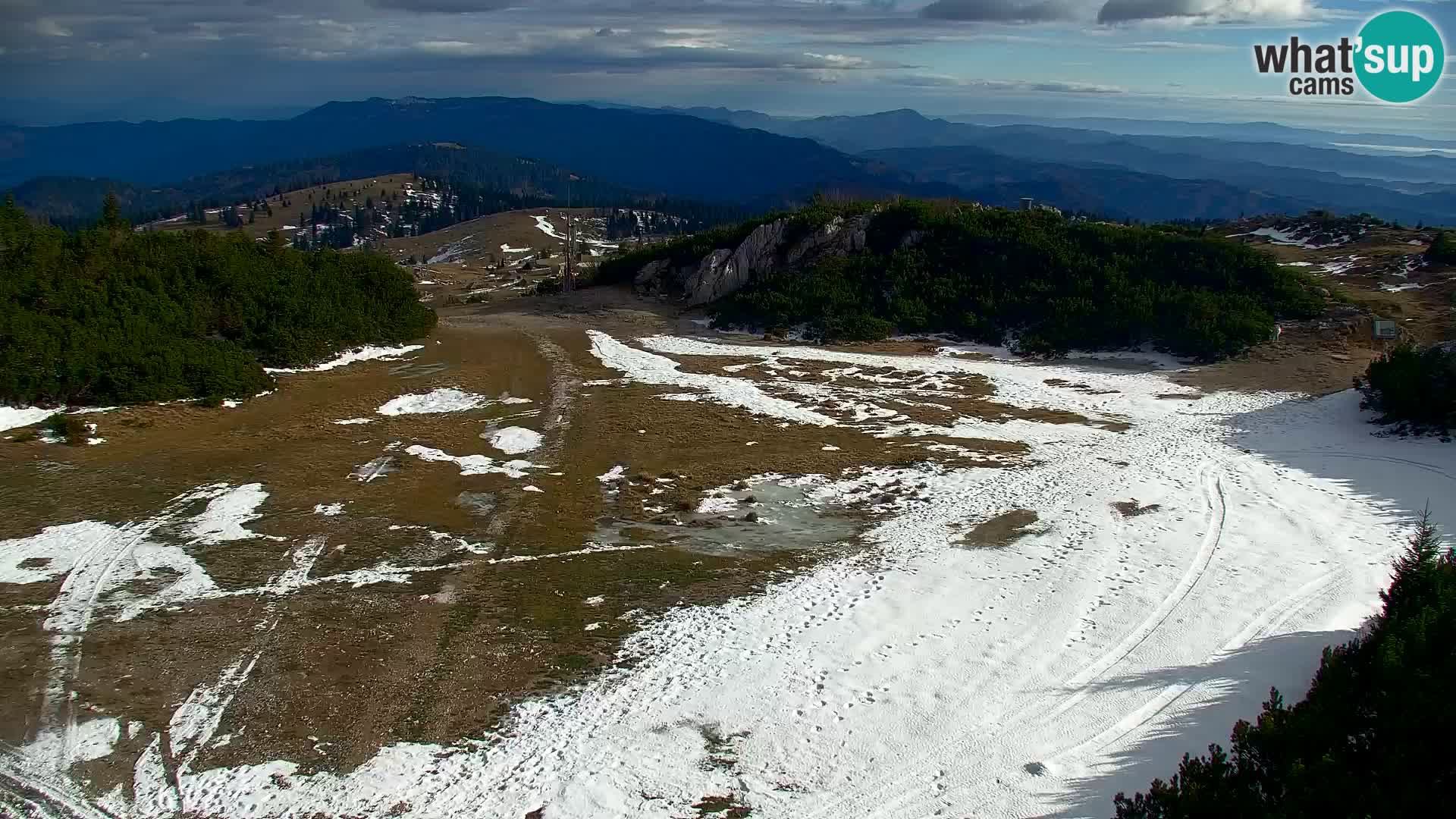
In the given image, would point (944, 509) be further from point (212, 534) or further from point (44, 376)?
point (44, 376)

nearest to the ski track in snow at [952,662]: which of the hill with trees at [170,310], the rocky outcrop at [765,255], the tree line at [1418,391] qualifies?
the tree line at [1418,391]

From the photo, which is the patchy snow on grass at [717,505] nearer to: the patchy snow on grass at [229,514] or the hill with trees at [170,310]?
the patchy snow on grass at [229,514]

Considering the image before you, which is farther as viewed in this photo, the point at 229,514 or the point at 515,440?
the point at 515,440

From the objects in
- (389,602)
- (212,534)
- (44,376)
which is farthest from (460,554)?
(44,376)

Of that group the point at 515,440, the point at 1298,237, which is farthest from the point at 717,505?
the point at 1298,237

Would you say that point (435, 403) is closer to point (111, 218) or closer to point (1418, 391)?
point (111, 218)
